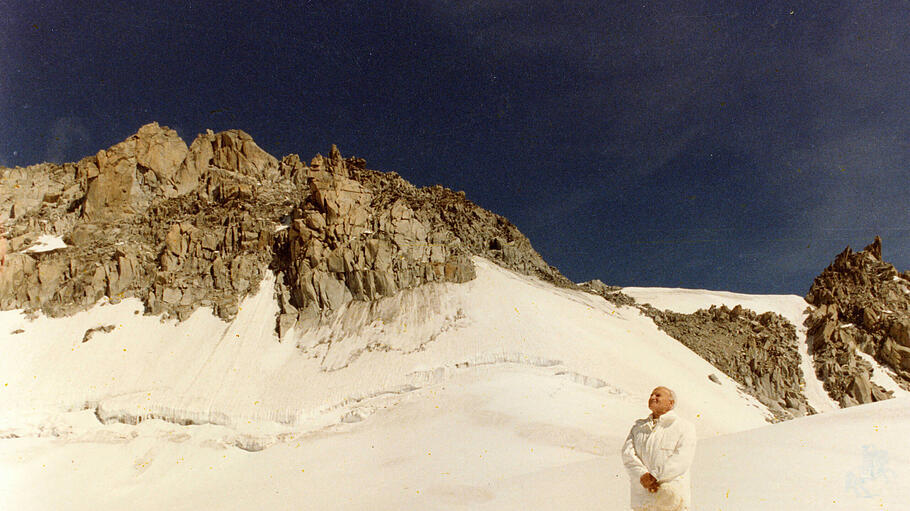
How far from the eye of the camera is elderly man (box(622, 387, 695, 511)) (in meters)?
3.93

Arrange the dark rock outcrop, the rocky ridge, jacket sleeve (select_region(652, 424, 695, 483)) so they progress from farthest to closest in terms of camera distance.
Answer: the dark rock outcrop → the rocky ridge → jacket sleeve (select_region(652, 424, 695, 483))

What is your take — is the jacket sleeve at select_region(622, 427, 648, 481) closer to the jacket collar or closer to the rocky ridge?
the jacket collar

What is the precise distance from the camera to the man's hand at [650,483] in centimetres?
394

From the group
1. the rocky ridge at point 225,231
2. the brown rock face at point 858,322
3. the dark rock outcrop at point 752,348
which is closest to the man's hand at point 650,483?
the rocky ridge at point 225,231

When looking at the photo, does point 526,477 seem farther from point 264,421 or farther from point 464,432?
point 264,421

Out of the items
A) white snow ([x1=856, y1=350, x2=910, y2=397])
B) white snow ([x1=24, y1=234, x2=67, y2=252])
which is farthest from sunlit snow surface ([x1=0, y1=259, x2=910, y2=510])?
white snow ([x1=856, y1=350, x2=910, y2=397])

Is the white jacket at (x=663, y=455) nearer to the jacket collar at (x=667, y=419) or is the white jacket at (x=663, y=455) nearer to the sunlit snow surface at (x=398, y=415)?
the jacket collar at (x=667, y=419)

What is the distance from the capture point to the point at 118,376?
2197 cm

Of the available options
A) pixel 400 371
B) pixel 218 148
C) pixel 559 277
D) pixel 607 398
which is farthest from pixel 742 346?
pixel 218 148

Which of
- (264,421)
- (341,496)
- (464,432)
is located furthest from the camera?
(264,421)

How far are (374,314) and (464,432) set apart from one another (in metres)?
9.84

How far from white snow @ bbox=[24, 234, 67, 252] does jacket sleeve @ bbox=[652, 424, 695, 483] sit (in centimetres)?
3636

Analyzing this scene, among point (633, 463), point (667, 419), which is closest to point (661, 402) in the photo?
point (667, 419)

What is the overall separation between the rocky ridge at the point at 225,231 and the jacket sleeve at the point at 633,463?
816 inches
